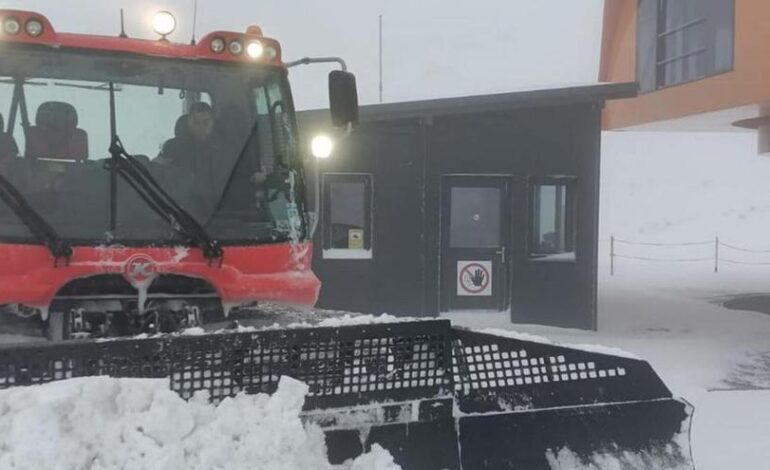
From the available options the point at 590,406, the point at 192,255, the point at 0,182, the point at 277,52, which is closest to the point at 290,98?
the point at 277,52

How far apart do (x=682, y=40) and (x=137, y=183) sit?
13.7m

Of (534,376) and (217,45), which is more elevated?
(217,45)

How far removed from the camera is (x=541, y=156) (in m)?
11.8

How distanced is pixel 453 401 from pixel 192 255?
135 cm

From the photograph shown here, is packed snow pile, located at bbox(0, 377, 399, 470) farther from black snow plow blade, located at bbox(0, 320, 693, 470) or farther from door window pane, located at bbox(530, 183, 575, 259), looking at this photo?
door window pane, located at bbox(530, 183, 575, 259)

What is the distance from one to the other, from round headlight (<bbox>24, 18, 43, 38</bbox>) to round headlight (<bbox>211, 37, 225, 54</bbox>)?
0.77 m

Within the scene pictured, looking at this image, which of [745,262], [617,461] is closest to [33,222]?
[617,461]

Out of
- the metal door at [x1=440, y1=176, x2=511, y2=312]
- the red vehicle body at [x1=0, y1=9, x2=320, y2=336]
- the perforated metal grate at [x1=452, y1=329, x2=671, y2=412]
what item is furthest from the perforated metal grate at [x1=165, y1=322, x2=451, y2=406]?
the metal door at [x1=440, y1=176, x2=511, y2=312]

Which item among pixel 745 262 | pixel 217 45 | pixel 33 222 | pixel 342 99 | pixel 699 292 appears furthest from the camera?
pixel 745 262

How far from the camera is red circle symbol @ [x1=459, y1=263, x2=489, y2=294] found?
1177cm

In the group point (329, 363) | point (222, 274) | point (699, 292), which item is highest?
point (222, 274)

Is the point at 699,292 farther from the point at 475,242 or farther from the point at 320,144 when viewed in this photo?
the point at 320,144

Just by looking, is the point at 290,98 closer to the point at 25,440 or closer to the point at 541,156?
the point at 25,440

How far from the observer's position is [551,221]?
1202 centimetres
